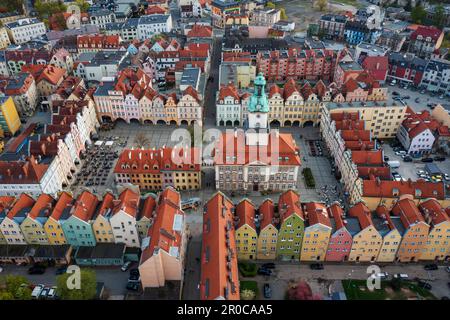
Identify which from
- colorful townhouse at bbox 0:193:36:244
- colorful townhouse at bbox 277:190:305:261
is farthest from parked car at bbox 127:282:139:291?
colorful townhouse at bbox 277:190:305:261

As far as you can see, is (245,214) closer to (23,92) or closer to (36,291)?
(36,291)

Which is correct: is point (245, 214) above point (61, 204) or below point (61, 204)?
below

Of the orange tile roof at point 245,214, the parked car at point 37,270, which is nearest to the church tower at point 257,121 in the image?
the orange tile roof at point 245,214

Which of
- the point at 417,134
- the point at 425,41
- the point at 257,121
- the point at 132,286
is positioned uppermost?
the point at 257,121

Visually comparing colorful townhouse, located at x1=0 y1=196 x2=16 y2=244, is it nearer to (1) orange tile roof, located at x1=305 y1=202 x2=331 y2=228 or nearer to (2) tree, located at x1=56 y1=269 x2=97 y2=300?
(2) tree, located at x1=56 y1=269 x2=97 y2=300

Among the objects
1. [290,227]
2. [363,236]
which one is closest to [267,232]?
[290,227]

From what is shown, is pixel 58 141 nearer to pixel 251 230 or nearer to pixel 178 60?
pixel 251 230

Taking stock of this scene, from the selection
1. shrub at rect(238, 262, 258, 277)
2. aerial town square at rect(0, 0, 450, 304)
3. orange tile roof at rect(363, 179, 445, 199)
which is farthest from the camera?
orange tile roof at rect(363, 179, 445, 199)

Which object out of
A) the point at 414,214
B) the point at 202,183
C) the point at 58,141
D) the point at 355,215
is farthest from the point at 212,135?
the point at 414,214

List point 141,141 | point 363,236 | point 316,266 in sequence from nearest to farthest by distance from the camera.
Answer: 1. point 363,236
2. point 316,266
3. point 141,141
